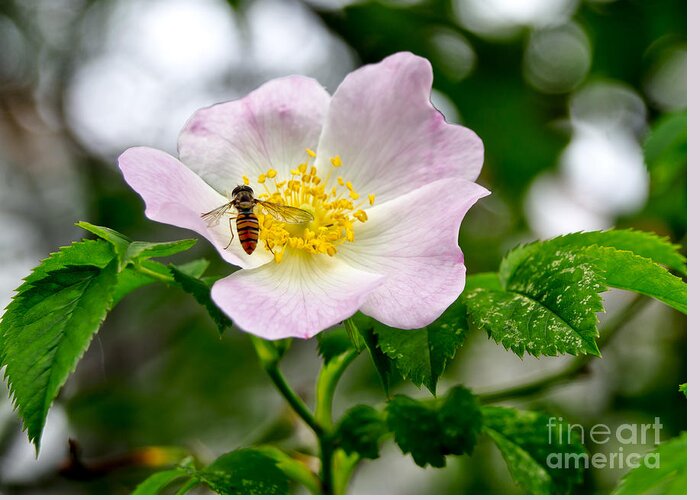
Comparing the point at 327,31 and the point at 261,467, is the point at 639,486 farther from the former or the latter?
the point at 327,31

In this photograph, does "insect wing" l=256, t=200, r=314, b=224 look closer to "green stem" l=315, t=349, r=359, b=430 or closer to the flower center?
the flower center

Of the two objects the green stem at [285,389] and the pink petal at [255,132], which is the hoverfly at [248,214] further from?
the green stem at [285,389]

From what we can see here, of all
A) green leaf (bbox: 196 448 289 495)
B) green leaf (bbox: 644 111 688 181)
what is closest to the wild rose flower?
green leaf (bbox: 196 448 289 495)

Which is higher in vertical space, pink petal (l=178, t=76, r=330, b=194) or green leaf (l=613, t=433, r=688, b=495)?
pink petal (l=178, t=76, r=330, b=194)

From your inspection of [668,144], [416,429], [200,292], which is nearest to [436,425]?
[416,429]

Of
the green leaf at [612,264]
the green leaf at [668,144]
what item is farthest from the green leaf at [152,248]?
the green leaf at [668,144]

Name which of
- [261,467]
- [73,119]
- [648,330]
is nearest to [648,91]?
[648,330]
